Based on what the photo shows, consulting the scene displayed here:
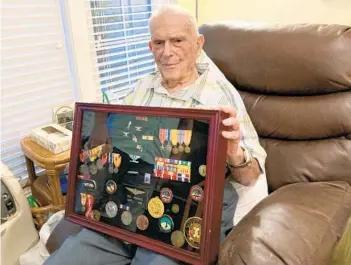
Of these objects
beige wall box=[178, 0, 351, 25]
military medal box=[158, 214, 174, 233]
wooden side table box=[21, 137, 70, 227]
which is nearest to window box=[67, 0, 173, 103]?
beige wall box=[178, 0, 351, 25]

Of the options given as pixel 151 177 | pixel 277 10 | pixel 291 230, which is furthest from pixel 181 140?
pixel 277 10

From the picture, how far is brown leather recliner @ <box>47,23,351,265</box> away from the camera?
0.97m

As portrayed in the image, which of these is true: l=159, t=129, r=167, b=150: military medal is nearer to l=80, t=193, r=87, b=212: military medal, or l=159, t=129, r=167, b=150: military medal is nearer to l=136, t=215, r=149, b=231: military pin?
l=136, t=215, r=149, b=231: military pin

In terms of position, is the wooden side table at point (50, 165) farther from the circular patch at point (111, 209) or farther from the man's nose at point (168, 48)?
the man's nose at point (168, 48)

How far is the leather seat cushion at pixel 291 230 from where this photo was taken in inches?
30.6

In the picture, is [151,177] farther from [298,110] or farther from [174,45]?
[298,110]

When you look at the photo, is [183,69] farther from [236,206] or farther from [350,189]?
[350,189]

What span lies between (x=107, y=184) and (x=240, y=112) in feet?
1.55

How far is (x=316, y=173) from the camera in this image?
115 cm

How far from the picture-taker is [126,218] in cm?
95

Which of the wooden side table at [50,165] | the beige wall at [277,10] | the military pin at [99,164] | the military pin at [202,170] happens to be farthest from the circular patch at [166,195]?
the beige wall at [277,10]

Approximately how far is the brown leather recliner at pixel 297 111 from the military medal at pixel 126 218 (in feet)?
0.85

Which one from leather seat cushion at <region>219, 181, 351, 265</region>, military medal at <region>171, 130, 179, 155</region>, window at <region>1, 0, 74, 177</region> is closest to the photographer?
leather seat cushion at <region>219, 181, 351, 265</region>

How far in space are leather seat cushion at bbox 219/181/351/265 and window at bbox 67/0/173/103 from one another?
882mm
